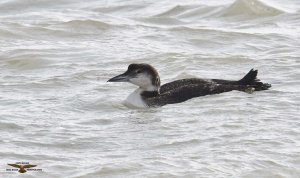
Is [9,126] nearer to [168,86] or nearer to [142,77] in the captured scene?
[142,77]

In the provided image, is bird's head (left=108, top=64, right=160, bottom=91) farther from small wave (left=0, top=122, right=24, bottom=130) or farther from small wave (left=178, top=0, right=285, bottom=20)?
small wave (left=178, top=0, right=285, bottom=20)

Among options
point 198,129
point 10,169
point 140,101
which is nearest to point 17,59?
point 140,101

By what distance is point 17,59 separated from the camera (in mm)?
16406

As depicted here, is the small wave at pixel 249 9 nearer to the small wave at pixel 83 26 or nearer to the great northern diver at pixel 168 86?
the small wave at pixel 83 26

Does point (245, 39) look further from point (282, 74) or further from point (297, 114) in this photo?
point (297, 114)

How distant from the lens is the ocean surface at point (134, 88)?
35.0 ft

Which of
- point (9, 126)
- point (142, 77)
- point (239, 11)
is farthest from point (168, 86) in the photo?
point (239, 11)

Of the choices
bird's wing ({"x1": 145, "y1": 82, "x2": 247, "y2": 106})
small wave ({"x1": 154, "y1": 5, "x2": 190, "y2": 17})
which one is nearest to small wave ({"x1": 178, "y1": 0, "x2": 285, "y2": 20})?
small wave ({"x1": 154, "y1": 5, "x2": 190, "y2": 17})

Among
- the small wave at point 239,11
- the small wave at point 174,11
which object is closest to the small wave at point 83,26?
the small wave at point 174,11

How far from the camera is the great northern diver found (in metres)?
13.8

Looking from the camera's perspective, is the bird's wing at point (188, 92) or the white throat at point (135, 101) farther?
the bird's wing at point (188, 92)

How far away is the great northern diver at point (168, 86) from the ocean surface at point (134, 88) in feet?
Answer: 0.49

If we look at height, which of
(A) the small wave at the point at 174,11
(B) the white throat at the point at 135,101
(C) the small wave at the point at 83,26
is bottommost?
(B) the white throat at the point at 135,101

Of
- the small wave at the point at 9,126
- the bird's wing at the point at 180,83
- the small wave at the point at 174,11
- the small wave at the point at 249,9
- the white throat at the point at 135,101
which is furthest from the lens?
the small wave at the point at 174,11
